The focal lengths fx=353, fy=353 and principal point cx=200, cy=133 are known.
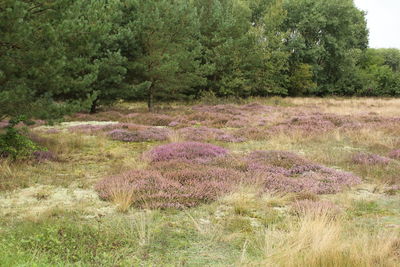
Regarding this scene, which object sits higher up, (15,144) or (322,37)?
(322,37)

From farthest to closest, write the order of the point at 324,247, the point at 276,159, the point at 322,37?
the point at 322,37
the point at 276,159
the point at 324,247

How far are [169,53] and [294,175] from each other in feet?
64.1

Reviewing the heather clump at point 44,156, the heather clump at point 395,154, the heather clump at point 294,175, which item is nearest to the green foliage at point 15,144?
the heather clump at point 44,156

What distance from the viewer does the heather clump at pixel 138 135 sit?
14.4 m

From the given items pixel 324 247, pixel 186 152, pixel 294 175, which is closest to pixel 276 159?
pixel 294 175

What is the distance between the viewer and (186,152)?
1072 centimetres

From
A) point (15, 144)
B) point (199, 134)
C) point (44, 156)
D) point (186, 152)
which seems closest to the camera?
point (15, 144)

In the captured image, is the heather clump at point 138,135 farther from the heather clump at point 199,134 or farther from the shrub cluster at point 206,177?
the shrub cluster at point 206,177

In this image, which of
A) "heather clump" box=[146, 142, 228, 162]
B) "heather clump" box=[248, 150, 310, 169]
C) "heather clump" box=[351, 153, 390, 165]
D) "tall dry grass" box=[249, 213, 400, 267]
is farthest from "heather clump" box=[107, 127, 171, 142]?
"tall dry grass" box=[249, 213, 400, 267]

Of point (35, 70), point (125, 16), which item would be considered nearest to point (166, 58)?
point (125, 16)

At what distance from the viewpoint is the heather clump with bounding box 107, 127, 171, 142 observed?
47.4 feet

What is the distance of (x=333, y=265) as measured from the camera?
4086 millimetres

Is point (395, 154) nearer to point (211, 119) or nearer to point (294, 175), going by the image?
point (294, 175)

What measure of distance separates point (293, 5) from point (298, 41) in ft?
23.9
